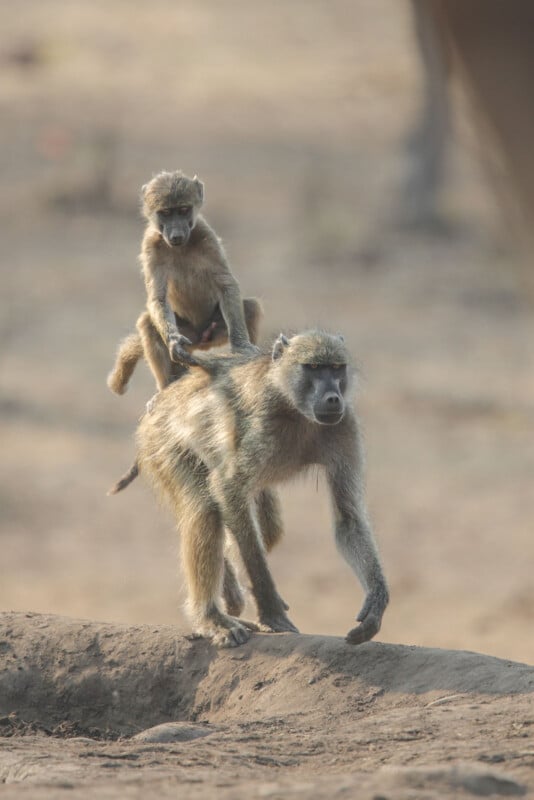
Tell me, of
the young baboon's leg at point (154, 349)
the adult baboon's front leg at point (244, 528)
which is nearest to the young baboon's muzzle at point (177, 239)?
the young baboon's leg at point (154, 349)

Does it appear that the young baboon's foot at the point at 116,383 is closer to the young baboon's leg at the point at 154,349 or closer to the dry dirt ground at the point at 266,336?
the young baboon's leg at the point at 154,349

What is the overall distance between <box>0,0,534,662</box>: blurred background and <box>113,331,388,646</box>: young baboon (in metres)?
0.50

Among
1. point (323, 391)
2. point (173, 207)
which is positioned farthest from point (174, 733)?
point (173, 207)

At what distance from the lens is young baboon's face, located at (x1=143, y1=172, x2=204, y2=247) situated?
22.8 ft

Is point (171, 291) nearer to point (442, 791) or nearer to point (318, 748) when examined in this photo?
point (318, 748)

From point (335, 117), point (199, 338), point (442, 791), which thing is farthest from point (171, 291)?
point (335, 117)

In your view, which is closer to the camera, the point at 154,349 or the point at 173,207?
the point at 173,207

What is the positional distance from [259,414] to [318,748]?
186cm

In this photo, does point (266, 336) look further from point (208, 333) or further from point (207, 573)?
point (207, 573)

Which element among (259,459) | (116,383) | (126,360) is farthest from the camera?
(116,383)

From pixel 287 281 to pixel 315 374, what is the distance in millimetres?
17978

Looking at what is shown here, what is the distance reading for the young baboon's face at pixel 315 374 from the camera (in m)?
6.14

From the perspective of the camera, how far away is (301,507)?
17547 mm

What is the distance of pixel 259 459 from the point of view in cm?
629
